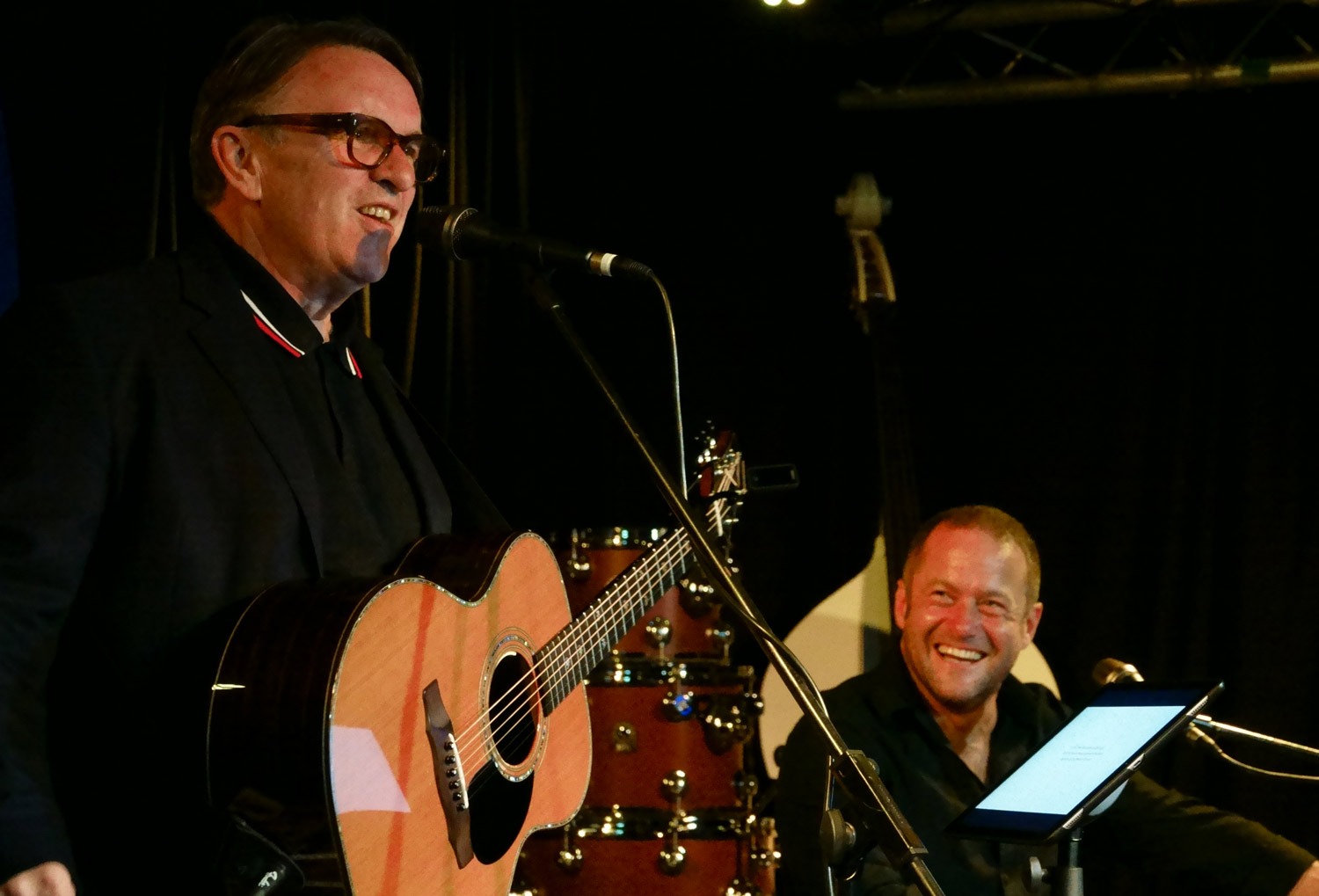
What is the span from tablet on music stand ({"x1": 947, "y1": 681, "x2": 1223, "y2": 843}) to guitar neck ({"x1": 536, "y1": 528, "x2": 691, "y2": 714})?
0.70 meters

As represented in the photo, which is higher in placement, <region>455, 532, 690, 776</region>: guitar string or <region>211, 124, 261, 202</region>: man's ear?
<region>211, 124, 261, 202</region>: man's ear

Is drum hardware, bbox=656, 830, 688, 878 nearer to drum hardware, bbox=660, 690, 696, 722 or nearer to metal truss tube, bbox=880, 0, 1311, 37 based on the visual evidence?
drum hardware, bbox=660, 690, 696, 722

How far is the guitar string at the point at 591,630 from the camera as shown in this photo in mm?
2248

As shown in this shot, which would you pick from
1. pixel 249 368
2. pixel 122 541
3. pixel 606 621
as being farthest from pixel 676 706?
pixel 122 541

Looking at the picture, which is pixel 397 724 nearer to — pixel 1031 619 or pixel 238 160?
pixel 238 160

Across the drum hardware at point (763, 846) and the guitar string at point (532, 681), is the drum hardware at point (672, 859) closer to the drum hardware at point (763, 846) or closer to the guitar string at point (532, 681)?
the drum hardware at point (763, 846)

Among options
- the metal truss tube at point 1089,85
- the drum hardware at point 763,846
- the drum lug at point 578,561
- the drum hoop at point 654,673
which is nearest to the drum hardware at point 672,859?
the drum hardware at point 763,846

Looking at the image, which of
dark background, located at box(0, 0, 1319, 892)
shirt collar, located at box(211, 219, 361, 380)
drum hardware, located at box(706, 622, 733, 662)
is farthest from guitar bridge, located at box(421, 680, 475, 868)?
dark background, located at box(0, 0, 1319, 892)

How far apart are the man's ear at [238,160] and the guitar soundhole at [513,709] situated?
3.12 feet

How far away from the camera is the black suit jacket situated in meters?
1.79

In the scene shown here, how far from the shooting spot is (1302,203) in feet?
15.1

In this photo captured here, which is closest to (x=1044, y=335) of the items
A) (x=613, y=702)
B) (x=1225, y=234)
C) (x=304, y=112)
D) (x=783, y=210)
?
(x=1225, y=234)

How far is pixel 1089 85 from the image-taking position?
439 cm

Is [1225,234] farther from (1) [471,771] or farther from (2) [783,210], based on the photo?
(1) [471,771]
